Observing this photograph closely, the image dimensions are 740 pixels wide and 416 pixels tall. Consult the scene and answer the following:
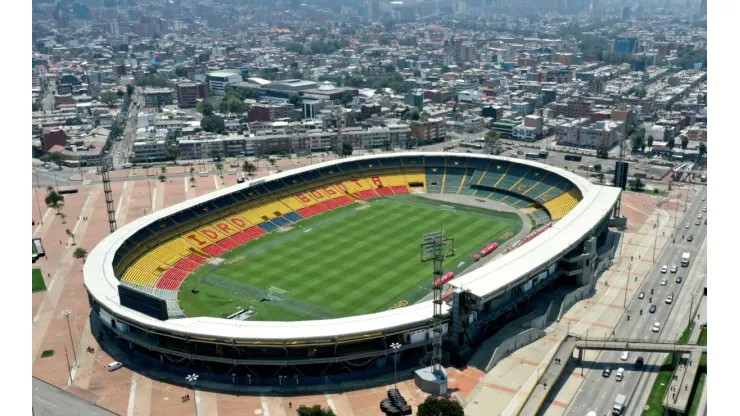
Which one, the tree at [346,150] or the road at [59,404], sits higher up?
the tree at [346,150]

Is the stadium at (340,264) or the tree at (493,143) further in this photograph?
the tree at (493,143)

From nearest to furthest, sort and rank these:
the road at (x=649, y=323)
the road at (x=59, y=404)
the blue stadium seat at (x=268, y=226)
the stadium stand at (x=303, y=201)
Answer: the road at (x=59, y=404), the road at (x=649, y=323), the stadium stand at (x=303, y=201), the blue stadium seat at (x=268, y=226)

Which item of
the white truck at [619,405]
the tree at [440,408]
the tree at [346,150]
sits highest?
the tree at [346,150]

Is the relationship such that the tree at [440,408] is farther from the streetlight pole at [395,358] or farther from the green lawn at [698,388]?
the green lawn at [698,388]

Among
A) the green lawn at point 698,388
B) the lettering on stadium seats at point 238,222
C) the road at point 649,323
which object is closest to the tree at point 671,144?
the road at point 649,323

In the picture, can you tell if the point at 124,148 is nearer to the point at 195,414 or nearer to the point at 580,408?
the point at 195,414

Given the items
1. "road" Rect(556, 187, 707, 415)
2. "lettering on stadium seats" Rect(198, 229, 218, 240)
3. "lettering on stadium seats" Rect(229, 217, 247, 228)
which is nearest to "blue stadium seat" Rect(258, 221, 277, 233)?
"lettering on stadium seats" Rect(229, 217, 247, 228)

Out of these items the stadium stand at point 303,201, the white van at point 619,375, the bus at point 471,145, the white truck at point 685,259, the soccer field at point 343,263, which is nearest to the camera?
the white van at point 619,375
